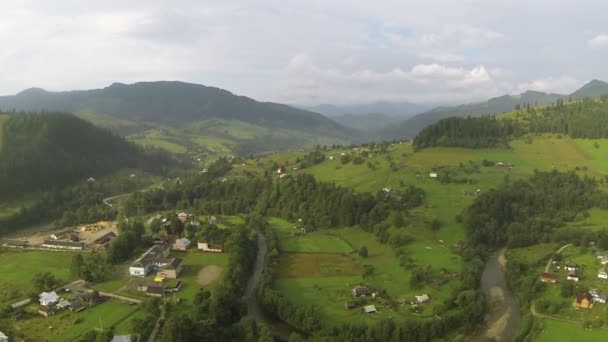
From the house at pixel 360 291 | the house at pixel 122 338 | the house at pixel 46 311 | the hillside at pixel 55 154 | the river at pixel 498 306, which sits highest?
the hillside at pixel 55 154

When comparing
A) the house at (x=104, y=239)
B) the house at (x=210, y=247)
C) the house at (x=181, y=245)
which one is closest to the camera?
the house at (x=210, y=247)

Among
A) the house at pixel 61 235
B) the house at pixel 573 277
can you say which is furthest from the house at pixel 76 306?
the house at pixel 573 277

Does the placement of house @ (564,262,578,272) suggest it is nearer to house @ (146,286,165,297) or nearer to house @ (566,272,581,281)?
house @ (566,272,581,281)

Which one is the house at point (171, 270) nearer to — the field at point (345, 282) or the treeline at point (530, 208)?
the field at point (345, 282)

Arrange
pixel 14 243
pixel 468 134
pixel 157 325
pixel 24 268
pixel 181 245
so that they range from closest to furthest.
Answer: 1. pixel 157 325
2. pixel 24 268
3. pixel 181 245
4. pixel 14 243
5. pixel 468 134

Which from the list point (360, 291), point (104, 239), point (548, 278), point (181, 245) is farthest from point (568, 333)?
point (104, 239)

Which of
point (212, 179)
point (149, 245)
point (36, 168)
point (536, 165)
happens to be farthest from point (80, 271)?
point (536, 165)

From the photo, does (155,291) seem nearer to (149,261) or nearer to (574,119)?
(149,261)
